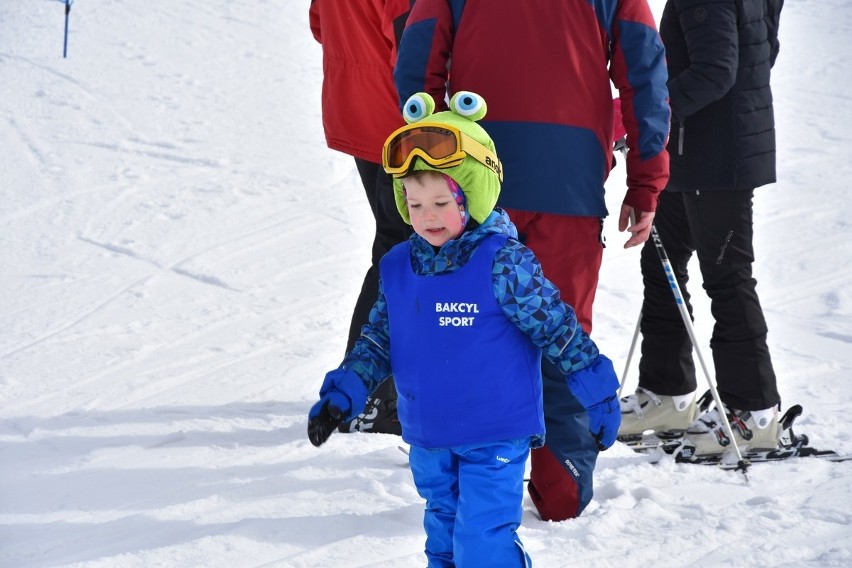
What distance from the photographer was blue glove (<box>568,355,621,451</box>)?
8.91ft

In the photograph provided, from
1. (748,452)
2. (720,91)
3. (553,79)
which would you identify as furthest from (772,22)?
(748,452)

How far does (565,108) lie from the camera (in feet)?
10.9

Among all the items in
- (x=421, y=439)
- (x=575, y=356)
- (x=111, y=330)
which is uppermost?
(x=575, y=356)

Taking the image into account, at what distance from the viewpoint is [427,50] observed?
3400 mm

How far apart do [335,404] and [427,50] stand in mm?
1308

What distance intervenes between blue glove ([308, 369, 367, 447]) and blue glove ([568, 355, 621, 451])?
58 centimetres

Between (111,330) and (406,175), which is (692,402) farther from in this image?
(111,330)

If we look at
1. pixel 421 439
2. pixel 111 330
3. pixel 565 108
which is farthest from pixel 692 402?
pixel 111 330

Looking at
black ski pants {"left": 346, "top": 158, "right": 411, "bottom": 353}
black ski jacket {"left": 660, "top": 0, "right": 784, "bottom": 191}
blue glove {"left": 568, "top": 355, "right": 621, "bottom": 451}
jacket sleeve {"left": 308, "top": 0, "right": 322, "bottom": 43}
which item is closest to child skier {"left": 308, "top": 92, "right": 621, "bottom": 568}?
blue glove {"left": 568, "top": 355, "right": 621, "bottom": 451}

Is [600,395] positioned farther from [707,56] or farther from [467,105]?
[707,56]

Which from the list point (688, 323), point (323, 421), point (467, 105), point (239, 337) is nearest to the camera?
point (323, 421)

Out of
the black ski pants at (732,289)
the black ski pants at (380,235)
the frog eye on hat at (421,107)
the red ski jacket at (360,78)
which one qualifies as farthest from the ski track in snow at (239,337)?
the frog eye on hat at (421,107)

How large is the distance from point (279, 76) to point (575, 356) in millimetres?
9349

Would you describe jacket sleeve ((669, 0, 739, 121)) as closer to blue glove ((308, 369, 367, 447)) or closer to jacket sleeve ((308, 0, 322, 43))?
jacket sleeve ((308, 0, 322, 43))
